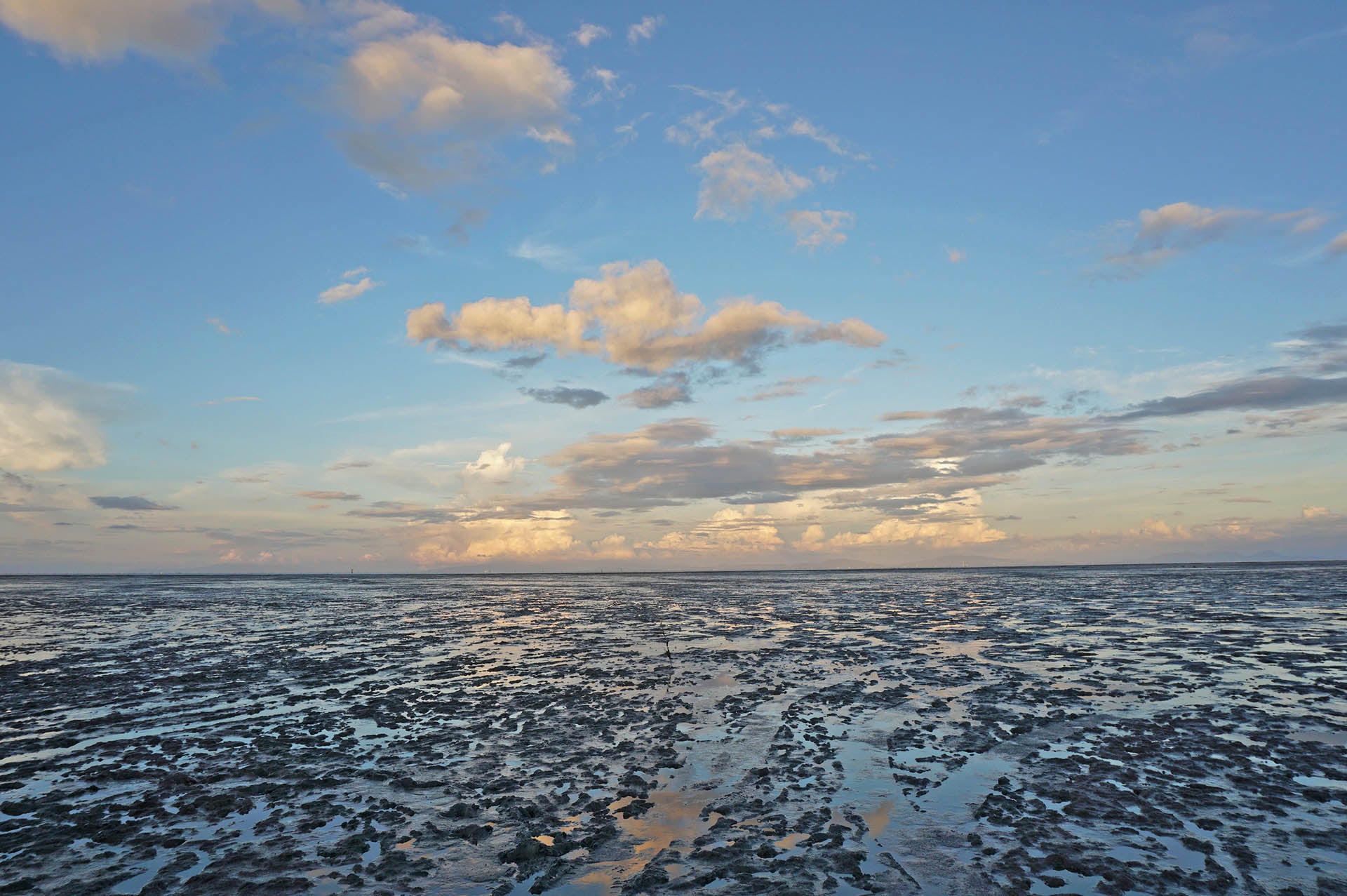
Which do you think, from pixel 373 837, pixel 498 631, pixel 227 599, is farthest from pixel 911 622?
pixel 227 599

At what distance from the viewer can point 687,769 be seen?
15.6 m

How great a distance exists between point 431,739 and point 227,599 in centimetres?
8503

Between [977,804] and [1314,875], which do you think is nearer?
[1314,875]

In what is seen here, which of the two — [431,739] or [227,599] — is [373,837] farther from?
[227,599]

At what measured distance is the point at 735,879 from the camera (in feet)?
33.7

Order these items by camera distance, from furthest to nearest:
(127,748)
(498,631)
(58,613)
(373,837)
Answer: (58,613) < (498,631) < (127,748) < (373,837)

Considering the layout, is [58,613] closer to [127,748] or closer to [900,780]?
[127,748]

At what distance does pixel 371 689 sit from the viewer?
84.2ft

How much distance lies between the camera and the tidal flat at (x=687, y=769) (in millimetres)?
10625

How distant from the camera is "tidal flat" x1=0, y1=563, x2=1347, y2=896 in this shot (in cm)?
1062

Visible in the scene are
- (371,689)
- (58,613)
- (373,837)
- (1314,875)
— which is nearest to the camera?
(1314,875)

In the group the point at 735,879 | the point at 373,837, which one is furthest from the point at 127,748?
the point at 735,879

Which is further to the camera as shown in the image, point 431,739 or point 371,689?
point 371,689

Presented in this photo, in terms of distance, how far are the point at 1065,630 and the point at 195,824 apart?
139 ft
